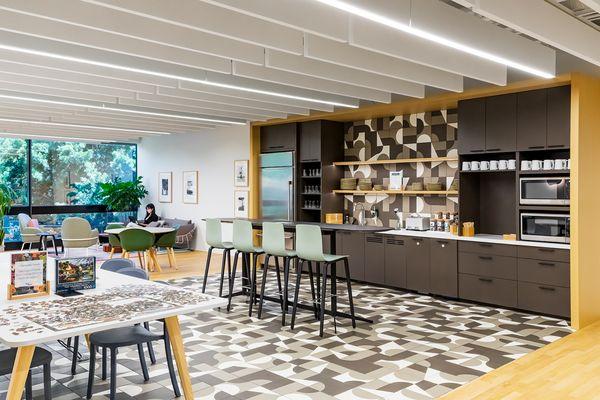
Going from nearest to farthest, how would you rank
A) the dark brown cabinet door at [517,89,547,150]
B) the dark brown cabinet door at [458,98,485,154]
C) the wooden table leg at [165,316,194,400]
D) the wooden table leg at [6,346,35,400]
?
the wooden table leg at [6,346,35,400]
the wooden table leg at [165,316,194,400]
the dark brown cabinet door at [517,89,547,150]
the dark brown cabinet door at [458,98,485,154]

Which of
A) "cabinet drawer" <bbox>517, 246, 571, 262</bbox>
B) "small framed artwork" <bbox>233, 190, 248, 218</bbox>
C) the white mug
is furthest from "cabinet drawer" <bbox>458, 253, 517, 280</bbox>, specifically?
"small framed artwork" <bbox>233, 190, 248, 218</bbox>

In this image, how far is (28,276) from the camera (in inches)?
145

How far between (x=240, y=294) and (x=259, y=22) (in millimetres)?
3686

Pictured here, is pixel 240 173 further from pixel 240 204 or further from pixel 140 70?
pixel 140 70

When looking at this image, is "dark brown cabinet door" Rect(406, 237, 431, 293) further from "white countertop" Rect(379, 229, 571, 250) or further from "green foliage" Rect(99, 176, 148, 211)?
"green foliage" Rect(99, 176, 148, 211)

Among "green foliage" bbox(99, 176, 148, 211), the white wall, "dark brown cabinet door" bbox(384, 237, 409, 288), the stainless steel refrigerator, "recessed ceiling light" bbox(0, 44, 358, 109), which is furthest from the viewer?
"green foliage" bbox(99, 176, 148, 211)

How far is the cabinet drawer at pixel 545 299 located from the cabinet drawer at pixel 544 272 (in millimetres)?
59

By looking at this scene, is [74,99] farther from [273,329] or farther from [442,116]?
[442,116]

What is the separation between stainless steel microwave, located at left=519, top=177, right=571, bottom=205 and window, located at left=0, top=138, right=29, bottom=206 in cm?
1123

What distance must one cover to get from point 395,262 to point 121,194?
26.1 feet

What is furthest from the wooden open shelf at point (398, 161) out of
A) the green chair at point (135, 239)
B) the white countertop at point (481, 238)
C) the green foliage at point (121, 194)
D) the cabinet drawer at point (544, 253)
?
the green foliage at point (121, 194)

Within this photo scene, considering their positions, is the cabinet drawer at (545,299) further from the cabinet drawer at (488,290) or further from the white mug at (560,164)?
the white mug at (560,164)

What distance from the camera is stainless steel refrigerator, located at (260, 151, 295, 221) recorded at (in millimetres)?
9469

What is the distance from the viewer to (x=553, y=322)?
20.0 feet
